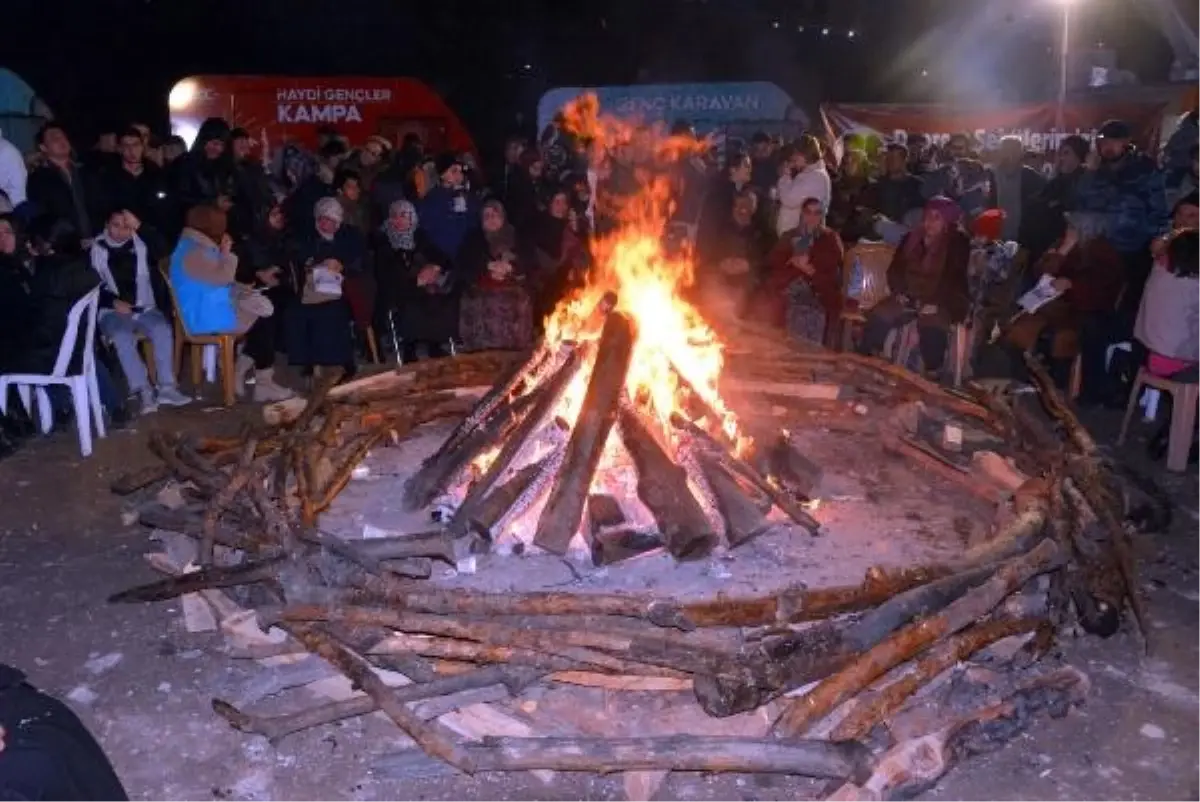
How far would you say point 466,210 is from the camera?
11.0 metres

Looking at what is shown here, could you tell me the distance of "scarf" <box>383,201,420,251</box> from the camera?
1076 centimetres

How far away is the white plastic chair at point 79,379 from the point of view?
820 centimetres

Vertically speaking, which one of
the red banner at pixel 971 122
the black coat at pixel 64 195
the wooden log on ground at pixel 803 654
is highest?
the red banner at pixel 971 122

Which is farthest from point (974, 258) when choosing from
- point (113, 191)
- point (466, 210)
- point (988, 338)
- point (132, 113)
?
point (132, 113)

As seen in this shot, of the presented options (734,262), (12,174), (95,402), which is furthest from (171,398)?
(734,262)

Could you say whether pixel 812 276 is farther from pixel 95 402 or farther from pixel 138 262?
pixel 95 402

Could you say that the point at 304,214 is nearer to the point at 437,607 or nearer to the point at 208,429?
the point at 208,429

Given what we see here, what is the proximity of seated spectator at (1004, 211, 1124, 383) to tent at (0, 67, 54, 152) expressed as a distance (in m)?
13.9

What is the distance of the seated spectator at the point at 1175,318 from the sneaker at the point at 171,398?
26.0 ft

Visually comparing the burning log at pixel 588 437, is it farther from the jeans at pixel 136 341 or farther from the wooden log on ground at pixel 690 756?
the jeans at pixel 136 341

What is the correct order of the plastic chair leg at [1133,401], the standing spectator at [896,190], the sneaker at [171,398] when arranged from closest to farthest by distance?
the plastic chair leg at [1133,401], the sneaker at [171,398], the standing spectator at [896,190]

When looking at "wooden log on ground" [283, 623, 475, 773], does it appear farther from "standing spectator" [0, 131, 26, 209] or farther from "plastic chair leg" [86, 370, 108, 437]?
"standing spectator" [0, 131, 26, 209]

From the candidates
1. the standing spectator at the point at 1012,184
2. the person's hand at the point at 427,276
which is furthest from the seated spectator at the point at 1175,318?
the person's hand at the point at 427,276

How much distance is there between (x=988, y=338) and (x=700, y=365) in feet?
13.8
